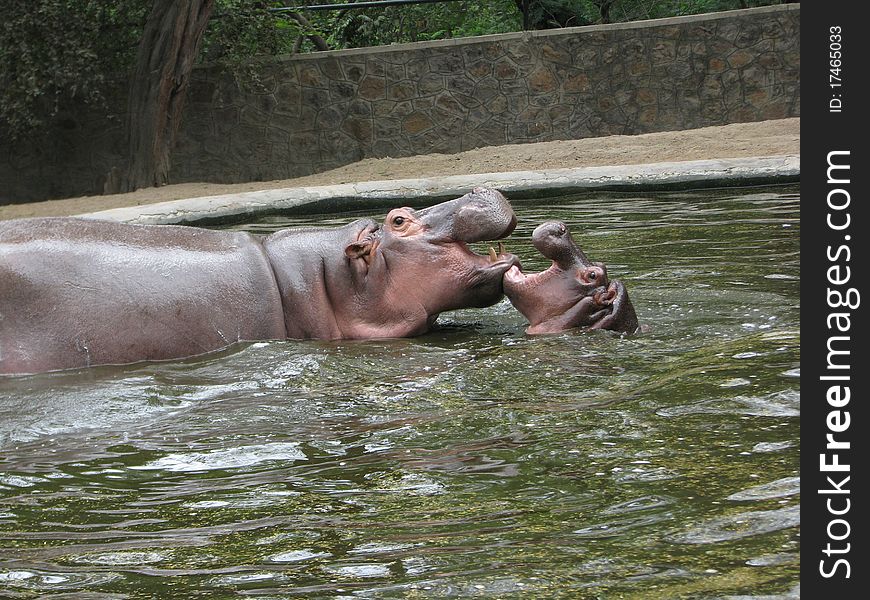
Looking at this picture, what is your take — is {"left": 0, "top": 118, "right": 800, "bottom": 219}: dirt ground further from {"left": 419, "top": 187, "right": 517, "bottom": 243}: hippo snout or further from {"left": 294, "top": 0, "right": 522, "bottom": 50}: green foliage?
{"left": 419, "top": 187, "right": 517, "bottom": 243}: hippo snout

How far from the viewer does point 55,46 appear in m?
12.0

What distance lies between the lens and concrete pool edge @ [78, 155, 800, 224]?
8430 mm

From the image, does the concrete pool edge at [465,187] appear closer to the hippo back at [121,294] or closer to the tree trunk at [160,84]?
the tree trunk at [160,84]

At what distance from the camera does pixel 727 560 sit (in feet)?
6.24

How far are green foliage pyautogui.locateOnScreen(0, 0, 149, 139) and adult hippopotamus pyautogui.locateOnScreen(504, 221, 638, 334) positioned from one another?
8.79 m

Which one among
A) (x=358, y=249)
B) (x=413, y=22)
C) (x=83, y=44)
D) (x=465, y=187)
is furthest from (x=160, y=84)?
(x=358, y=249)

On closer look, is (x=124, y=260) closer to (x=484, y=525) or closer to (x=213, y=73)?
(x=484, y=525)

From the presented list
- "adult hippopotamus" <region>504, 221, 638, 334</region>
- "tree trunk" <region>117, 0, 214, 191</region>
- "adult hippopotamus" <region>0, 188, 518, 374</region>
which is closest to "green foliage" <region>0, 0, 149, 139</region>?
"tree trunk" <region>117, 0, 214, 191</region>

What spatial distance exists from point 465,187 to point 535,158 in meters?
1.94

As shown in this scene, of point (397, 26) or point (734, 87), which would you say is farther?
point (397, 26)

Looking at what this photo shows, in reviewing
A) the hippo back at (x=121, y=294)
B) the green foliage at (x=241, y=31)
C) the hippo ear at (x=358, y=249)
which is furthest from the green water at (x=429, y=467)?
the green foliage at (x=241, y=31)

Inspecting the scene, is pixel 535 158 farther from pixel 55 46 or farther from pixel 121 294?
pixel 121 294
